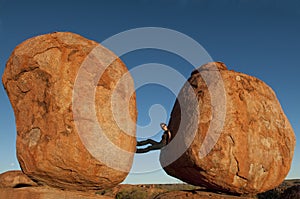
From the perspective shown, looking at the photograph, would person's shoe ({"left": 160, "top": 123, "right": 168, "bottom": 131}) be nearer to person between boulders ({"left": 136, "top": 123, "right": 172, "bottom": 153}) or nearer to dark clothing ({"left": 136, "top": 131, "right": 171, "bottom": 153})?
person between boulders ({"left": 136, "top": 123, "right": 172, "bottom": 153})

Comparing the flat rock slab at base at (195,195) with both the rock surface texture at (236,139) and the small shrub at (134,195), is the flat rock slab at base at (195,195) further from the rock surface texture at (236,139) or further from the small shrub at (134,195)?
the small shrub at (134,195)

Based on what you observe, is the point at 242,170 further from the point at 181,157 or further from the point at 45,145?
the point at 45,145

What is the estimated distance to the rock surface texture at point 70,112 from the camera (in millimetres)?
5645

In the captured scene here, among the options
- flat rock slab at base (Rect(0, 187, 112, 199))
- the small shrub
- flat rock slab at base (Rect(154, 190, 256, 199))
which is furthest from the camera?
the small shrub

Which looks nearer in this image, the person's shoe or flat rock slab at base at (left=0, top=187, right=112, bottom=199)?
flat rock slab at base at (left=0, top=187, right=112, bottom=199)

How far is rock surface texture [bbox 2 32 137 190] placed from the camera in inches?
222

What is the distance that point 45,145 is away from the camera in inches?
222

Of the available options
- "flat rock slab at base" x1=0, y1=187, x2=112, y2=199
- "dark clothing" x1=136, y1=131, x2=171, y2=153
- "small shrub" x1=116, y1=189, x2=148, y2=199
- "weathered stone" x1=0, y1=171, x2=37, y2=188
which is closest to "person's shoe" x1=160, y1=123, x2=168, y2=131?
"dark clothing" x1=136, y1=131, x2=171, y2=153

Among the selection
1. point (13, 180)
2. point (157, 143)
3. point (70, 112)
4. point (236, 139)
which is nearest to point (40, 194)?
point (70, 112)

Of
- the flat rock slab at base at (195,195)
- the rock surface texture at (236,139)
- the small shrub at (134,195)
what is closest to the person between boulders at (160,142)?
the rock surface texture at (236,139)

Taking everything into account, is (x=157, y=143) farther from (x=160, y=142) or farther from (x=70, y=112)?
(x=70, y=112)

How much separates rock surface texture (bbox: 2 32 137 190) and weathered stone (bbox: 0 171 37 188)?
39.8 inches

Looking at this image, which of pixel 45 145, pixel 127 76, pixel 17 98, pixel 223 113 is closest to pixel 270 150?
pixel 223 113

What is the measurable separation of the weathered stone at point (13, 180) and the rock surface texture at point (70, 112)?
101cm
